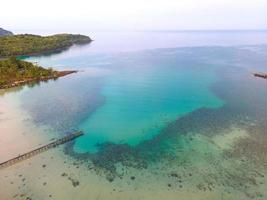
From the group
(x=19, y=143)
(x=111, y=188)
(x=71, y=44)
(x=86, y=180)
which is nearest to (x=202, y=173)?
(x=111, y=188)

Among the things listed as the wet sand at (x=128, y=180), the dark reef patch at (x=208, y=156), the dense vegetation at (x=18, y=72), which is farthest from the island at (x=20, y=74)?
the dark reef patch at (x=208, y=156)

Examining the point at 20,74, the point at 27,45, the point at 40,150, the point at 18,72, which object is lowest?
the point at 40,150

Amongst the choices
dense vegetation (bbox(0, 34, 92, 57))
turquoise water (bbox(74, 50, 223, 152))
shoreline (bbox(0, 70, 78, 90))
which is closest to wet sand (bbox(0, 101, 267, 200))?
turquoise water (bbox(74, 50, 223, 152))

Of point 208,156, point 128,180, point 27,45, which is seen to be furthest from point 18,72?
point 27,45

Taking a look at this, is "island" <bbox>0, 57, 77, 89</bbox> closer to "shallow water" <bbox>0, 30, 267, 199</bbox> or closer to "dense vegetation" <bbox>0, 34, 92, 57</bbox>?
"shallow water" <bbox>0, 30, 267, 199</bbox>

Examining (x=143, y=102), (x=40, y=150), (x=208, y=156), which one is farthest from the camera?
(x=143, y=102)

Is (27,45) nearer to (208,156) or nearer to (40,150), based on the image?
(40,150)
